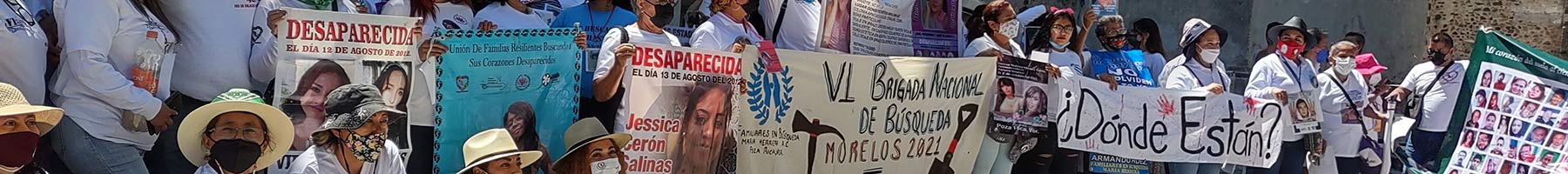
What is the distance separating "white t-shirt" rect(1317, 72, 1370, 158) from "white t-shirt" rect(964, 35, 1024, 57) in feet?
5.58

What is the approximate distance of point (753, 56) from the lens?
7156mm

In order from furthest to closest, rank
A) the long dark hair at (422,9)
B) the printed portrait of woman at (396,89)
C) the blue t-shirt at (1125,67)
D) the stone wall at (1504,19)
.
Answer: the stone wall at (1504,19), the blue t-shirt at (1125,67), the long dark hair at (422,9), the printed portrait of woman at (396,89)

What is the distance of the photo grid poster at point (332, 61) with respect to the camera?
241 inches

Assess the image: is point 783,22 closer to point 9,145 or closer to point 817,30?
point 817,30

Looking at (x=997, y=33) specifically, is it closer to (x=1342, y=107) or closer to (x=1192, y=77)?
(x=1192, y=77)

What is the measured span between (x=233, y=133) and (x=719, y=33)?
2.20 m

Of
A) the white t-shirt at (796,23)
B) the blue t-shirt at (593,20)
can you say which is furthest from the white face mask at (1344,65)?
the blue t-shirt at (593,20)

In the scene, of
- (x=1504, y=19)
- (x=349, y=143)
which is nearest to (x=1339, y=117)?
(x=349, y=143)

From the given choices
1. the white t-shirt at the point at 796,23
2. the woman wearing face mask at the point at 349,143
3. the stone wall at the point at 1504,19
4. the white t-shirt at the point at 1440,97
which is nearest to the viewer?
the woman wearing face mask at the point at 349,143

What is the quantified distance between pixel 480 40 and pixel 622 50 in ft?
1.68

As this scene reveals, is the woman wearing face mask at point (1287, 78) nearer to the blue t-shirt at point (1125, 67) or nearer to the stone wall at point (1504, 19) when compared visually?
the blue t-shirt at point (1125, 67)

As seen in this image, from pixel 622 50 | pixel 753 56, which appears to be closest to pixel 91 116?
pixel 622 50

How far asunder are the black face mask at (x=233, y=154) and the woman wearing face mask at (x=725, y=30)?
6.49 feet

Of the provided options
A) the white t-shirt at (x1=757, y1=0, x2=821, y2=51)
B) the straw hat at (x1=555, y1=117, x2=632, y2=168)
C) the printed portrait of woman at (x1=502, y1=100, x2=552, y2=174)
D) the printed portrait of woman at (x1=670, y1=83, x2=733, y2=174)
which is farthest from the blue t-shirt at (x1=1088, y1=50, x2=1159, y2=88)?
the printed portrait of woman at (x1=502, y1=100, x2=552, y2=174)
